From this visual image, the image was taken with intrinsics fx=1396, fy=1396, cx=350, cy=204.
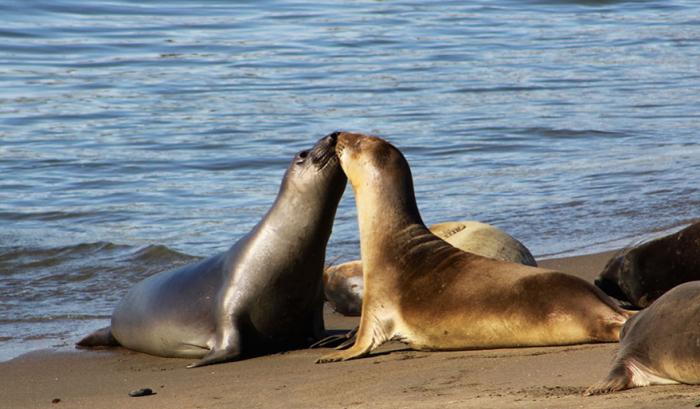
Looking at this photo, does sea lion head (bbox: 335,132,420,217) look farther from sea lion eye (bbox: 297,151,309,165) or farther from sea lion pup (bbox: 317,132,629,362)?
sea lion eye (bbox: 297,151,309,165)

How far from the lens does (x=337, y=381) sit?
17.6ft

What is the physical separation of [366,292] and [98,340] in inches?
65.0

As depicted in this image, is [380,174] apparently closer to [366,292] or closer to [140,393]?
[366,292]

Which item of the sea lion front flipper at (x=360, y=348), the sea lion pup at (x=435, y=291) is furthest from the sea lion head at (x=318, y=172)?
the sea lion front flipper at (x=360, y=348)

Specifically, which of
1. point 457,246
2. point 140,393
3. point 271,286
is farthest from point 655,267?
point 140,393

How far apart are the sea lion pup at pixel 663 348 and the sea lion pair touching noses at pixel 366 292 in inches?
35.9

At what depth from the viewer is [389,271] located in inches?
241

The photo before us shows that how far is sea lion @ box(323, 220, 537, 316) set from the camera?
7301mm

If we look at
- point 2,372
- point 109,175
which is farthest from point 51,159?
point 2,372

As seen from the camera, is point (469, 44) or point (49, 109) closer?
point (49, 109)

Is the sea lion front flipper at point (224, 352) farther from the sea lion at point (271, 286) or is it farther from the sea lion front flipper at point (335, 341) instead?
the sea lion front flipper at point (335, 341)

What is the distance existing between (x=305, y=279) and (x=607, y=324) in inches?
67.3

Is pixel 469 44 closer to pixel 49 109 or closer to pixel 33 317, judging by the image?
pixel 49 109

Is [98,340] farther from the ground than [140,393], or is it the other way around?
[140,393]
